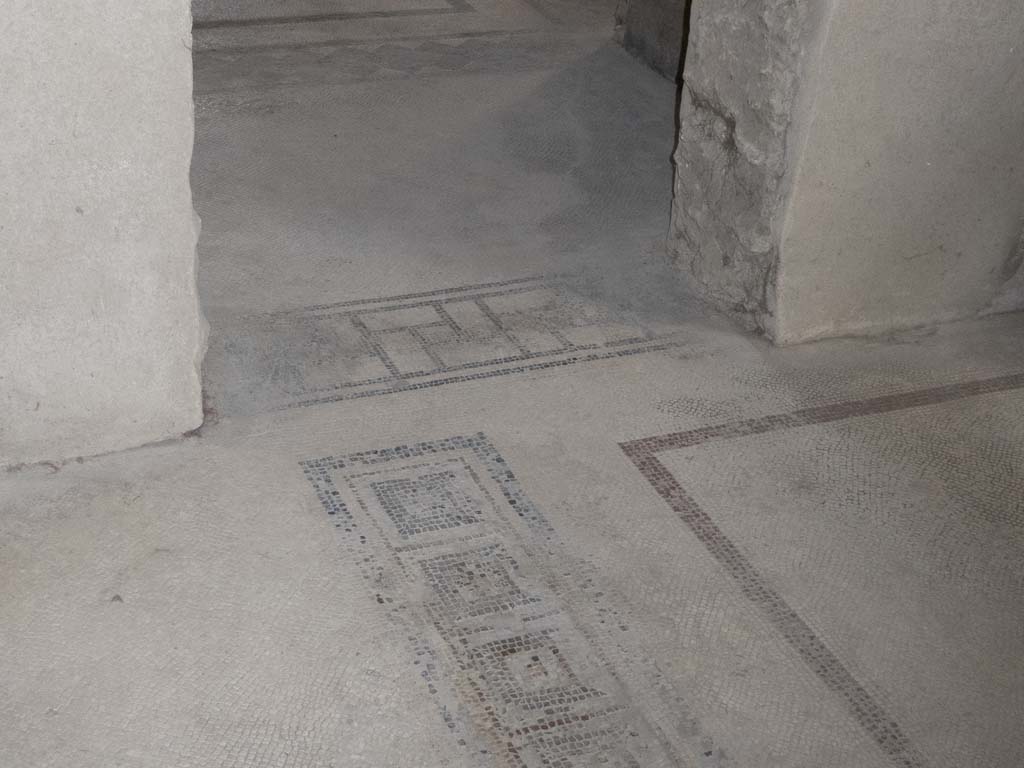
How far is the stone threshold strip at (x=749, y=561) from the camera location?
213cm

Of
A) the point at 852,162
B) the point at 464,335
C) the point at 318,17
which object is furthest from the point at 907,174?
the point at 318,17

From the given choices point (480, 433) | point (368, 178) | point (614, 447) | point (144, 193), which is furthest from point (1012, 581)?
point (368, 178)

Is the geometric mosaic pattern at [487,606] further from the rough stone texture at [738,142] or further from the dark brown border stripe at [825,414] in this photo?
the rough stone texture at [738,142]

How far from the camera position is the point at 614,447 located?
2.73 metres

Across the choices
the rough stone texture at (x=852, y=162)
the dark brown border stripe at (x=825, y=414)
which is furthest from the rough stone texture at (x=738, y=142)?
the dark brown border stripe at (x=825, y=414)

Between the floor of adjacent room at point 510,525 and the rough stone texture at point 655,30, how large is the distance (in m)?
1.08

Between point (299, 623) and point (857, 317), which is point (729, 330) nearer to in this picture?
point (857, 317)

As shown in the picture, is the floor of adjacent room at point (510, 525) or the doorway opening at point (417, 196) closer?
the floor of adjacent room at point (510, 525)

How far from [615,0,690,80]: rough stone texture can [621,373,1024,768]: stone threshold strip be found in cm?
205

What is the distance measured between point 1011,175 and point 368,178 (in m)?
1.81

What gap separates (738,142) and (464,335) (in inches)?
32.7

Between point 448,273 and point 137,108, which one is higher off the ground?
point 137,108

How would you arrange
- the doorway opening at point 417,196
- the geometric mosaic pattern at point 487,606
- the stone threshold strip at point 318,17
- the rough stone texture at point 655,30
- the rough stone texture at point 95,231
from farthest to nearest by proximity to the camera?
the stone threshold strip at point 318,17
the rough stone texture at point 655,30
the doorway opening at point 417,196
the rough stone texture at point 95,231
the geometric mosaic pattern at point 487,606

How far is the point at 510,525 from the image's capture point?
8.19ft
